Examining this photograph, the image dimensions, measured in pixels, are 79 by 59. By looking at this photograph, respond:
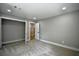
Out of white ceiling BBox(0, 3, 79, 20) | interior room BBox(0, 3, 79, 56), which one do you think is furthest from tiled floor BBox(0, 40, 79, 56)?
white ceiling BBox(0, 3, 79, 20)

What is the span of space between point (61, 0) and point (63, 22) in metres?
1.49

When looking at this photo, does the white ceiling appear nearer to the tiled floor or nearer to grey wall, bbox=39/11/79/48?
grey wall, bbox=39/11/79/48

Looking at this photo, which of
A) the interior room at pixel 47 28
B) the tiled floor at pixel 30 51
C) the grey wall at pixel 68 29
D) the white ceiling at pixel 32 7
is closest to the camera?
the white ceiling at pixel 32 7

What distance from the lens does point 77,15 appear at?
6.37 feet

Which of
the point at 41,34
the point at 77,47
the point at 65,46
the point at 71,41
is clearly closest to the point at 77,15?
the point at 71,41

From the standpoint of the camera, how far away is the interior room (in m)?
1.53

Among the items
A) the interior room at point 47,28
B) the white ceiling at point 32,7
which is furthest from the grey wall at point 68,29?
the white ceiling at point 32,7

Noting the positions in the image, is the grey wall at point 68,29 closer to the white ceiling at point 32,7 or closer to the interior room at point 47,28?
the interior room at point 47,28

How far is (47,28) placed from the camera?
135 inches

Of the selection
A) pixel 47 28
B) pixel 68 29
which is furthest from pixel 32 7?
pixel 47 28

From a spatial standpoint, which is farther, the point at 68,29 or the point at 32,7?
the point at 68,29

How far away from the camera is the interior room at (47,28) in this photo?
1.53 metres

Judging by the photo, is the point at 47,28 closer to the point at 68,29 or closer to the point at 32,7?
the point at 68,29

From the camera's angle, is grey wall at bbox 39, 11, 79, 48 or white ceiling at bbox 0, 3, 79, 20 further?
grey wall at bbox 39, 11, 79, 48
